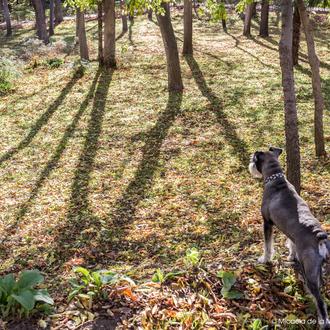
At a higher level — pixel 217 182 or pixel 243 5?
pixel 243 5

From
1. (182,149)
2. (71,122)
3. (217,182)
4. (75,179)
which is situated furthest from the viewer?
(71,122)

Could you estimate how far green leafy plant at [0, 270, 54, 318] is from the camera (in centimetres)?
465

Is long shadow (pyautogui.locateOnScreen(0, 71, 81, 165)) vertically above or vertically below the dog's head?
below

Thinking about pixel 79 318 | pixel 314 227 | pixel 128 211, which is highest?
pixel 314 227

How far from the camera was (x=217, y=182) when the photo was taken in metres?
9.95

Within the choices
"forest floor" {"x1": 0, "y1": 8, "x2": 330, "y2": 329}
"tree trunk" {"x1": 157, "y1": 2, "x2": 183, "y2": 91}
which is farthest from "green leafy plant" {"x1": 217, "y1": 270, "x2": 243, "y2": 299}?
"tree trunk" {"x1": 157, "y1": 2, "x2": 183, "y2": 91}

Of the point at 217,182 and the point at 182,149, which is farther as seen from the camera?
the point at 182,149

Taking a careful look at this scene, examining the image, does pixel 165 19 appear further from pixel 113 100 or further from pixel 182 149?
pixel 182 149

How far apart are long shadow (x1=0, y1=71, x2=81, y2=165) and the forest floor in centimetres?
7

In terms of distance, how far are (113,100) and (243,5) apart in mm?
7592

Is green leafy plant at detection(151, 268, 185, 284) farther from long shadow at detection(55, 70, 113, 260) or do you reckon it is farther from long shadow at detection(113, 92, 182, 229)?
long shadow at detection(113, 92, 182, 229)

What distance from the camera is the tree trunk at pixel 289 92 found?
7191 millimetres

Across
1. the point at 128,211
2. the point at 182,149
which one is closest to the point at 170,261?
the point at 128,211

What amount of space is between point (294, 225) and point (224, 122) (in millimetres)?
8864
